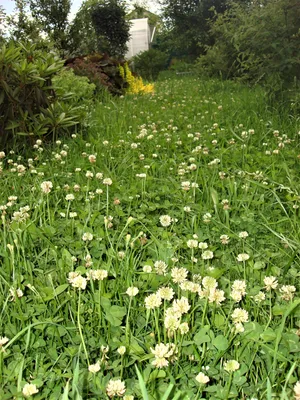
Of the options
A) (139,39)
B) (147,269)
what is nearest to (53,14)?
(139,39)

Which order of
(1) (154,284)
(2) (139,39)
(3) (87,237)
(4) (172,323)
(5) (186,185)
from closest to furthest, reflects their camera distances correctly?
(4) (172,323) < (1) (154,284) < (3) (87,237) < (5) (186,185) < (2) (139,39)

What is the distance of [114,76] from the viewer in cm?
823

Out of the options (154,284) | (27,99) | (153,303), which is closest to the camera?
(153,303)

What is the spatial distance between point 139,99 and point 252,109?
8.27 feet

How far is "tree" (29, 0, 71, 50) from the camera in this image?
15.4m

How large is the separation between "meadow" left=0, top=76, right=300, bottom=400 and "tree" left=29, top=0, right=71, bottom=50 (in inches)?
557

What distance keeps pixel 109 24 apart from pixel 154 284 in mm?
15300

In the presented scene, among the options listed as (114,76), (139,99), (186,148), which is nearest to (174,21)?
(114,76)

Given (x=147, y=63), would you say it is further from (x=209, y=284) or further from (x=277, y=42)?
(x=209, y=284)

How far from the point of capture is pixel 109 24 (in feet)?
49.4

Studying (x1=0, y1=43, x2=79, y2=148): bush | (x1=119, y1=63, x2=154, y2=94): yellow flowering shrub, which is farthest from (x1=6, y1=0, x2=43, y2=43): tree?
(x1=0, y1=43, x2=79, y2=148): bush

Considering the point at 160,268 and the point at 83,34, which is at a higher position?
the point at 83,34

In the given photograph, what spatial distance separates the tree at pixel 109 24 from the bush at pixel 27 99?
12.2 meters

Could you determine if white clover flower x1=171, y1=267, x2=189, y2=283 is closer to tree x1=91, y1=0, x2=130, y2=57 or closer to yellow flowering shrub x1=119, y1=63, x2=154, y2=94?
yellow flowering shrub x1=119, y1=63, x2=154, y2=94
